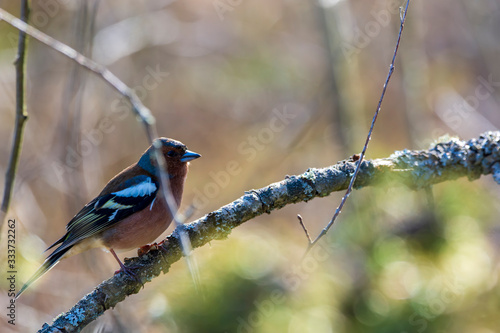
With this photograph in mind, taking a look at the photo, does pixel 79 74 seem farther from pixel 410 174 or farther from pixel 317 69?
pixel 317 69

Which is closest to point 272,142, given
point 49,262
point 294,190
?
point 49,262

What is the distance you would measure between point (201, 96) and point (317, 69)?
2.43 metres

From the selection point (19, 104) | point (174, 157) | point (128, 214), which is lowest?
point (19, 104)

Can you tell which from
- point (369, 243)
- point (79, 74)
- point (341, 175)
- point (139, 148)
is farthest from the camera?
point (139, 148)

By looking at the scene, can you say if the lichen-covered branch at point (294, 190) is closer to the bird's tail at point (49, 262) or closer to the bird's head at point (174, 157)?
the bird's tail at point (49, 262)

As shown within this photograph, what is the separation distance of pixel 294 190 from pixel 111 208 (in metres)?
2.00

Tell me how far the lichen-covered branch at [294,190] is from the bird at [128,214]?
0.73 metres

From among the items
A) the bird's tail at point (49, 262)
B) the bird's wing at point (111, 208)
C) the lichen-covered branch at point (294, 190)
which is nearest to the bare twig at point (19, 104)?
the lichen-covered branch at point (294, 190)

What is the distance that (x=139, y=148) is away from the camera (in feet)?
31.4

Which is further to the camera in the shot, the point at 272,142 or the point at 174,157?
the point at 272,142

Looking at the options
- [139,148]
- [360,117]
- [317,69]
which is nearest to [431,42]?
[317,69]

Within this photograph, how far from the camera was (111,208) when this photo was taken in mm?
4504

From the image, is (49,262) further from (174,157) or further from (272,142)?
(272,142)

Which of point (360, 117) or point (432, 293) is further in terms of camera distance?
point (360, 117)
